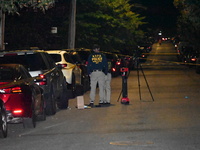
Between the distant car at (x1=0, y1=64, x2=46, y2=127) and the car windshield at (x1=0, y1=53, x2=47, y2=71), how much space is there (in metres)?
1.88

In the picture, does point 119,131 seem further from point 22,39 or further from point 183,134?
point 22,39

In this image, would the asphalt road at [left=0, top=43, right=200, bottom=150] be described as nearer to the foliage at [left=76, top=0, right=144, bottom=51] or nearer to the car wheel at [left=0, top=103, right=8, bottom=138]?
the car wheel at [left=0, top=103, right=8, bottom=138]

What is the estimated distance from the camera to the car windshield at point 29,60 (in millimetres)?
14859

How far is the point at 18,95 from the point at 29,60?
3.28 m

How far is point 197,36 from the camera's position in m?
52.1

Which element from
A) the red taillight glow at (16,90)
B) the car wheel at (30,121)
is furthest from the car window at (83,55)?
the red taillight glow at (16,90)

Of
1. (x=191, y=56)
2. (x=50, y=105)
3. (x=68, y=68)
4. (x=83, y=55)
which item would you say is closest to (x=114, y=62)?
(x=83, y=55)

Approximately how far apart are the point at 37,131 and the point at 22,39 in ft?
63.7

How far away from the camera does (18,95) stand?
39.0 ft

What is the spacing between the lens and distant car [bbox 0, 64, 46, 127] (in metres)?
11.8

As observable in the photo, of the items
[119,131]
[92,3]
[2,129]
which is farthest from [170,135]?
[92,3]

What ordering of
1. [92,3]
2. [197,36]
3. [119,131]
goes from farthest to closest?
[197,36], [92,3], [119,131]

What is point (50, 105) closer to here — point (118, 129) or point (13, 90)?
point (13, 90)

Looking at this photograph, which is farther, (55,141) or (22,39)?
→ (22,39)
